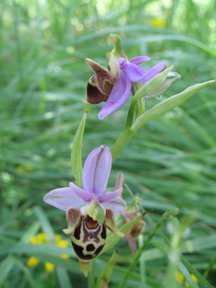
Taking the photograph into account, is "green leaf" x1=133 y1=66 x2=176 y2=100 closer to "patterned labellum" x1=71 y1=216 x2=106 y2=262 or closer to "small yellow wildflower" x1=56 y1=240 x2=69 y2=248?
"patterned labellum" x1=71 y1=216 x2=106 y2=262

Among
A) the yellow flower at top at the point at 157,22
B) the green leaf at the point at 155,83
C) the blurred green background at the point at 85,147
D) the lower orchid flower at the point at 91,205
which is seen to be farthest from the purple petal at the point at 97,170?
the yellow flower at top at the point at 157,22

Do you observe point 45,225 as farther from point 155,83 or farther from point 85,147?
point 155,83

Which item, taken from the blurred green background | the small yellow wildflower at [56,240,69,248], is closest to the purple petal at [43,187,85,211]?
the blurred green background

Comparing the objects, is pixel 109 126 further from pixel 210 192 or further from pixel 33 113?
pixel 210 192

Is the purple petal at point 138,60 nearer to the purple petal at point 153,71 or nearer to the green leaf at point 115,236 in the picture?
the purple petal at point 153,71

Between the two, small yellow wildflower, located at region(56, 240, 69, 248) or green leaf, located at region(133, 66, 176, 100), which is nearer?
green leaf, located at region(133, 66, 176, 100)

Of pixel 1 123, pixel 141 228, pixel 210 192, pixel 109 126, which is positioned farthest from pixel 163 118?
pixel 141 228

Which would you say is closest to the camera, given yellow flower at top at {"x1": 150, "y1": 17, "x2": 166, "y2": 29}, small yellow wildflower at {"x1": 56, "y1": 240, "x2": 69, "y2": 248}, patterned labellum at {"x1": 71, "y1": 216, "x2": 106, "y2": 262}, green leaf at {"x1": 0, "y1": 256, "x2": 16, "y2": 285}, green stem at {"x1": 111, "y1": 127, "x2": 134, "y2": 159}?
patterned labellum at {"x1": 71, "y1": 216, "x2": 106, "y2": 262}
